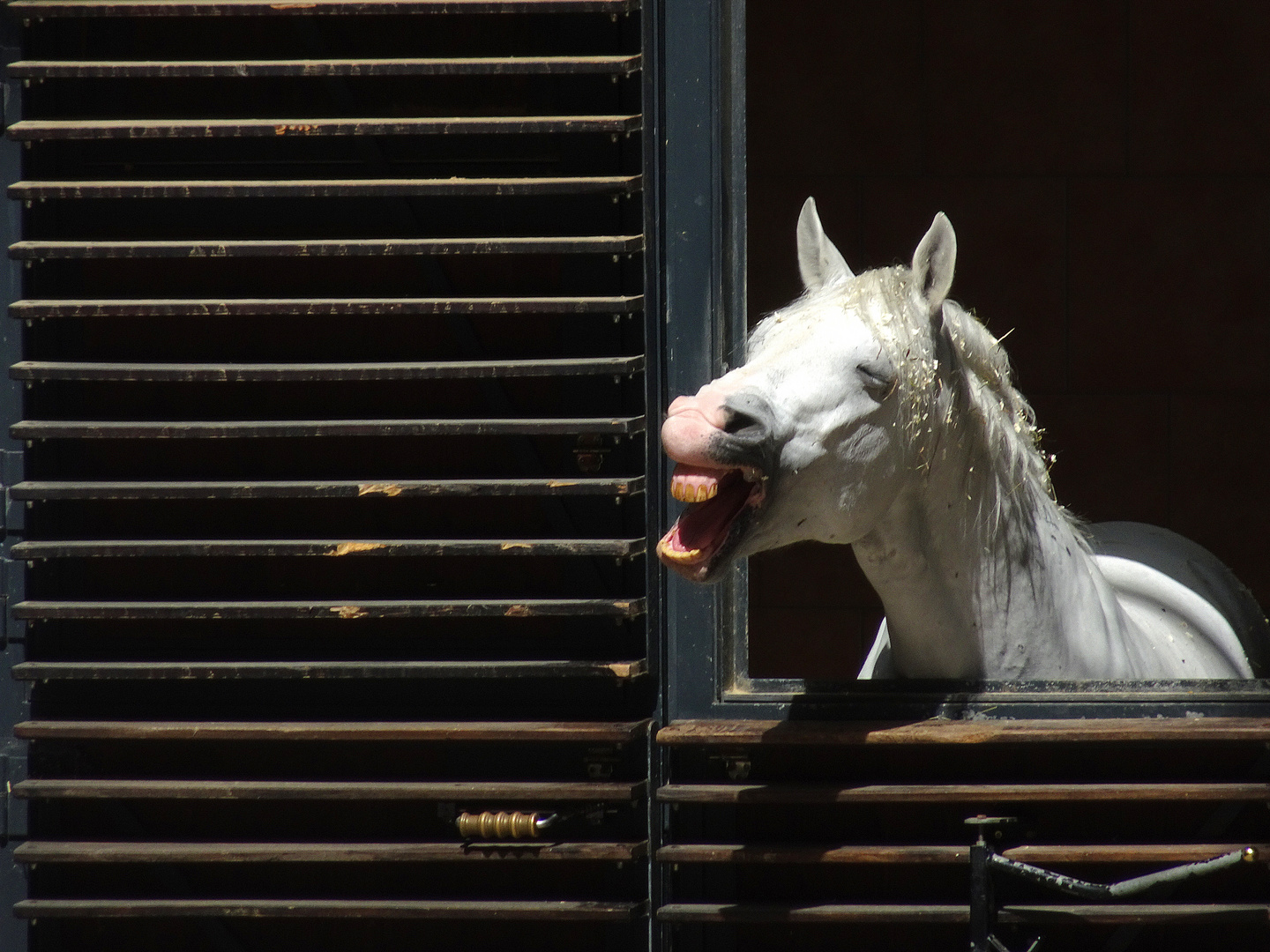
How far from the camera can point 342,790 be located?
6.44ft

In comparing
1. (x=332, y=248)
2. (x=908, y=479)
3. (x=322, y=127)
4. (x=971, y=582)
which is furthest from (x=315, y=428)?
(x=971, y=582)

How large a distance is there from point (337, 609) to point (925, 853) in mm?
912

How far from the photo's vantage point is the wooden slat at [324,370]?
1944mm

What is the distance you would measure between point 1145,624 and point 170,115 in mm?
1826

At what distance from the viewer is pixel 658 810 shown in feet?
6.54

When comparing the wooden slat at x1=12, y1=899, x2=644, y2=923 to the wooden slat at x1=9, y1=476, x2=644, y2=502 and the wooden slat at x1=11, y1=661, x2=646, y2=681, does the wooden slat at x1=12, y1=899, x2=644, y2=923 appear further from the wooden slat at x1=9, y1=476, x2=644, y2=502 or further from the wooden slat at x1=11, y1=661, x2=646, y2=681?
the wooden slat at x1=9, y1=476, x2=644, y2=502

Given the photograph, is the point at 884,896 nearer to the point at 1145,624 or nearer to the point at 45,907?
the point at 1145,624

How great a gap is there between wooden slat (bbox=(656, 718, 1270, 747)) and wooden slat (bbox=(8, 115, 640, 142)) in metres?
0.89

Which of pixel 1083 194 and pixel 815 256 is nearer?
pixel 815 256

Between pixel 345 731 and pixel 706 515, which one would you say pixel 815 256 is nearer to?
pixel 706 515

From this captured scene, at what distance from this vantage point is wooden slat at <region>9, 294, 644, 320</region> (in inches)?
76.5

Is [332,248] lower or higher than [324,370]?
higher

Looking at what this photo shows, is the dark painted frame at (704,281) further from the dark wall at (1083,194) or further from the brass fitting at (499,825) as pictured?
the dark wall at (1083,194)

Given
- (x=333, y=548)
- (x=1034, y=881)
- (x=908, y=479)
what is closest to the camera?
(x=1034, y=881)
